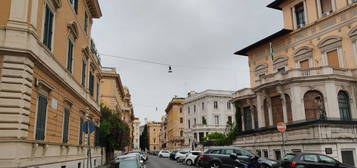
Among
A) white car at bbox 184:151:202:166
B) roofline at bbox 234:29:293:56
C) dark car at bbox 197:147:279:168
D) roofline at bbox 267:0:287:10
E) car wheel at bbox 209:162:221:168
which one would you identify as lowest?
white car at bbox 184:151:202:166

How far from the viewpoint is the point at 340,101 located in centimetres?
2558

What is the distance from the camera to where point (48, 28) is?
13.7 meters

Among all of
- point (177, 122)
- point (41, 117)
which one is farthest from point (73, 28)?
point (177, 122)

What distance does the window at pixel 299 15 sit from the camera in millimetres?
31688

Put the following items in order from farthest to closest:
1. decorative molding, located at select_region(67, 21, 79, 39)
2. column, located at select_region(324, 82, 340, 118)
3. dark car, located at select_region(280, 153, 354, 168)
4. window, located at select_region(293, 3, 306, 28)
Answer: window, located at select_region(293, 3, 306, 28), column, located at select_region(324, 82, 340, 118), decorative molding, located at select_region(67, 21, 79, 39), dark car, located at select_region(280, 153, 354, 168)

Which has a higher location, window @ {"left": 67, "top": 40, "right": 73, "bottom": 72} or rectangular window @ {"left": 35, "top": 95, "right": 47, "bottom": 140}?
window @ {"left": 67, "top": 40, "right": 73, "bottom": 72}

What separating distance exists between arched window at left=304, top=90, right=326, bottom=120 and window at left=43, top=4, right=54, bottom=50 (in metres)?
21.5

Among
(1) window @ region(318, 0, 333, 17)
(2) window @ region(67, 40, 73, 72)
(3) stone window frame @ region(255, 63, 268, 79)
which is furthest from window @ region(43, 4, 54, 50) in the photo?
(3) stone window frame @ region(255, 63, 268, 79)

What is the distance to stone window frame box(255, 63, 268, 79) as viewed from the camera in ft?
116

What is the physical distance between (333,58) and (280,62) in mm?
6395

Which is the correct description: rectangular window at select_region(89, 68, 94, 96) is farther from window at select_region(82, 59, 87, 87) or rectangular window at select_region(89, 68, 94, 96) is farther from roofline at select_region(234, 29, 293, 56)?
roofline at select_region(234, 29, 293, 56)

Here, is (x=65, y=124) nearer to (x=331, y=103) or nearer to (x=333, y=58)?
(x=331, y=103)

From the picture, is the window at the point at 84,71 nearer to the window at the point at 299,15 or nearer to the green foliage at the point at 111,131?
the green foliage at the point at 111,131

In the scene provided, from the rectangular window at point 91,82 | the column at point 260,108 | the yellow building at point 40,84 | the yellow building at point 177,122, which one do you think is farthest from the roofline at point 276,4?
the yellow building at point 177,122
